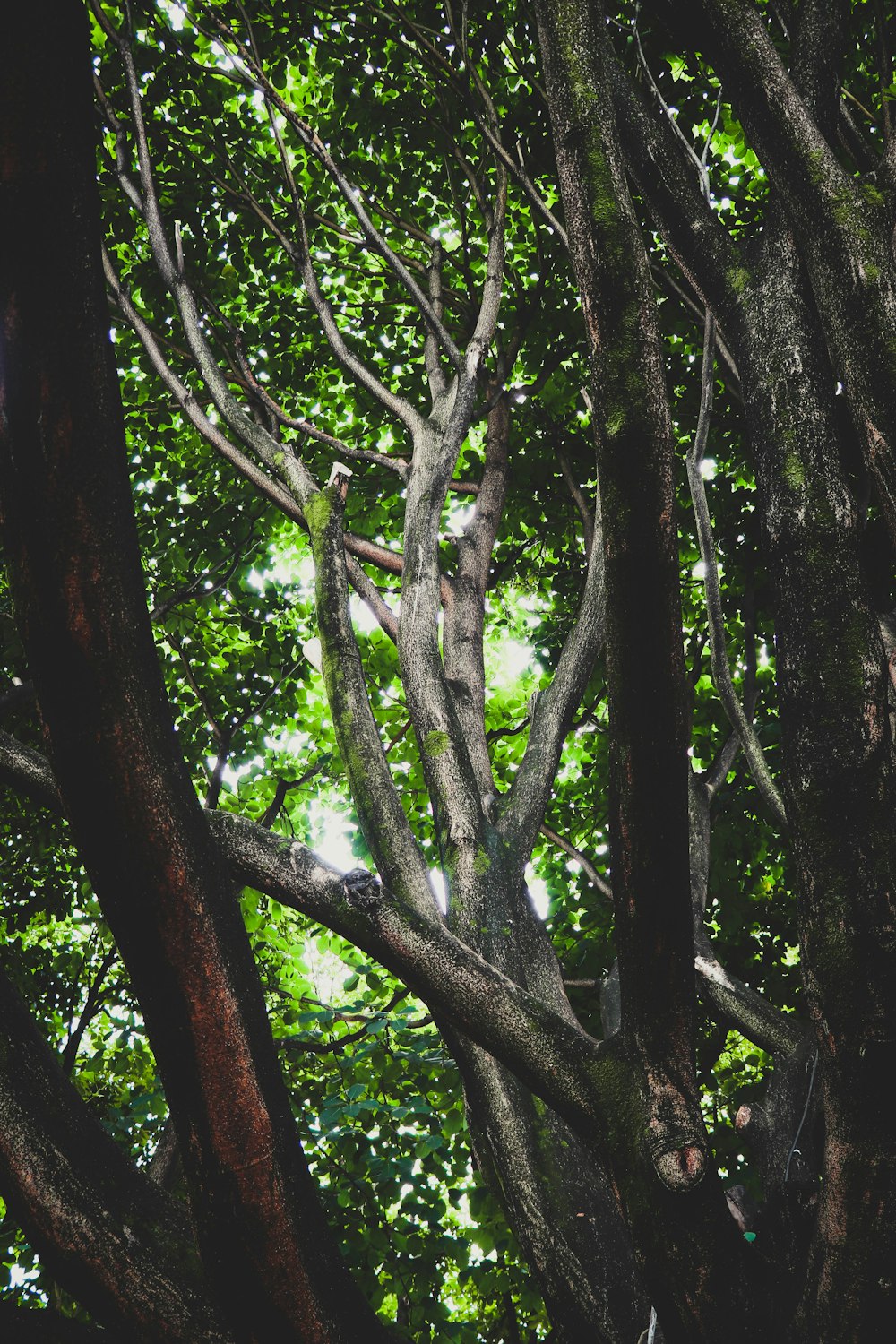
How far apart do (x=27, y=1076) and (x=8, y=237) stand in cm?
195

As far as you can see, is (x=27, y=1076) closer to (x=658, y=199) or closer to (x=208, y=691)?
(x=658, y=199)

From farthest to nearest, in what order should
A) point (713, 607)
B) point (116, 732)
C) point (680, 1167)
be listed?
Result: point (713, 607) < point (680, 1167) < point (116, 732)

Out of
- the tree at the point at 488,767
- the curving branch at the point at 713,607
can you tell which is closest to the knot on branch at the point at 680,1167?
the tree at the point at 488,767

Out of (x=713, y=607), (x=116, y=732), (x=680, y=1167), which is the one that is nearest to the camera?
(x=116, y=732)

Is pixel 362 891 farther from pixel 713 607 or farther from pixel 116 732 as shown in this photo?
pixel 713 607

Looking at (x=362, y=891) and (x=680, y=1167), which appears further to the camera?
(x=362, y=891)

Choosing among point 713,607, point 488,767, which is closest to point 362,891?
point 713,607

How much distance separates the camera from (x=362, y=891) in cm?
229

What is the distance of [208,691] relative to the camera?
22.5 ft

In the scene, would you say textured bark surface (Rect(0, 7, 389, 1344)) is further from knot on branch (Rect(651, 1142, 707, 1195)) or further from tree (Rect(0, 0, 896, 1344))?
knot on branch (Rect(651, 1142, 707, 1195))

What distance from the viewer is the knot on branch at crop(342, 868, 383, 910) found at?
89.7 inches

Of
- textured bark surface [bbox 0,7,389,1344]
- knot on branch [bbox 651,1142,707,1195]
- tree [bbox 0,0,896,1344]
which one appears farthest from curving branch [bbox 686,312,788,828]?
textured bark surface [bbox 0,7,389,1344]

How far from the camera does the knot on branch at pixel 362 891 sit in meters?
2.28

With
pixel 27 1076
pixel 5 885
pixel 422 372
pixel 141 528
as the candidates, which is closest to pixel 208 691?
pixel 141 528
